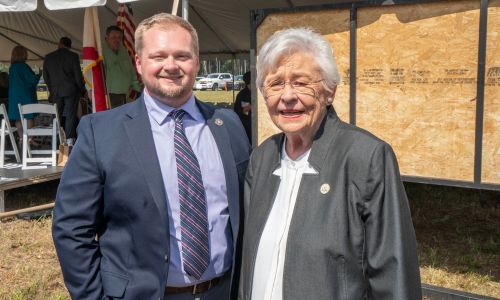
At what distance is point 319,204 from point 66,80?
7.86 m

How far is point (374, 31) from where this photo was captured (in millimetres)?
4289

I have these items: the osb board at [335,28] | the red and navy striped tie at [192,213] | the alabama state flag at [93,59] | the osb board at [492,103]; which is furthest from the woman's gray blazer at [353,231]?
the alabama state flag at [93,59]

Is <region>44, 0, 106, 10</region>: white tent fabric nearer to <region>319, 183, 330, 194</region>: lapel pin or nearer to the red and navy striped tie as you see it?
the red and navy striped tie

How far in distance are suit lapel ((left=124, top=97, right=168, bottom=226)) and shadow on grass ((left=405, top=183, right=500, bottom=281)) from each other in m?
3.48

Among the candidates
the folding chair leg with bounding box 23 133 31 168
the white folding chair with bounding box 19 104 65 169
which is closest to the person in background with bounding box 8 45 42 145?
the white folding chair with bounding box 19 104 65 169

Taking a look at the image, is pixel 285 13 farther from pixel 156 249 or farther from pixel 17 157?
pixel 17 157

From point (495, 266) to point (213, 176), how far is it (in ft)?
11.7

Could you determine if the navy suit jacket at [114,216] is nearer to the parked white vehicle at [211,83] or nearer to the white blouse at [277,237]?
the white blouse at [277,237]

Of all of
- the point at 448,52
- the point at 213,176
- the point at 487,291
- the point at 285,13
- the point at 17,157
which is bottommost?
the point at 487,291

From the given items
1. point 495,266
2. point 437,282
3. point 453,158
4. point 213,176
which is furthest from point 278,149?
point 495,266

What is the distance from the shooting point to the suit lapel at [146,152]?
1953 mm

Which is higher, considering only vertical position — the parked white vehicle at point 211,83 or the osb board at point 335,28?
the parked white vehicle at point 211,83

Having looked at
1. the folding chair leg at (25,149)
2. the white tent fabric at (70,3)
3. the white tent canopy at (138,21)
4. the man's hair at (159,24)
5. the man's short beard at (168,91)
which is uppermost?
the white tent canopy at (138,21)

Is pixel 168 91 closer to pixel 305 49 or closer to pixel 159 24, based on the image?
pixel 159 24
